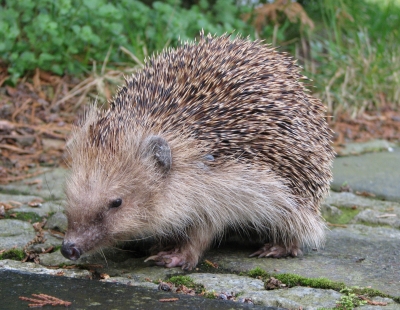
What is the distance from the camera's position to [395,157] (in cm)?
770

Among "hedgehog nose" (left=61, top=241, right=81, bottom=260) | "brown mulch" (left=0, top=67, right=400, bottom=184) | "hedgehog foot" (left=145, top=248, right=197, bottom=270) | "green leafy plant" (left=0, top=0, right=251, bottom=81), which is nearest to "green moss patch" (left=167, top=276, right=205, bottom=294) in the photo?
"hedgehog foot" (left=145, top=248, right=197, bottom=270)

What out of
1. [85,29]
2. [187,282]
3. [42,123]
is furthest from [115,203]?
[85,29]

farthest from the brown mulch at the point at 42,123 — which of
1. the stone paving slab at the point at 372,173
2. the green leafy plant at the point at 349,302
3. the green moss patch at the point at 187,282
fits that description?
the green leafy plant at the point at 349,302

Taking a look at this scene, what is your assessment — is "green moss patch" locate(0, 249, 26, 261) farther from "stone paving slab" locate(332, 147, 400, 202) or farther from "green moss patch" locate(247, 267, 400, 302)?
"stone paving slab" locate(332, 147, 400, 202)

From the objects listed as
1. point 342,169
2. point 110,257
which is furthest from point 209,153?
point 342,169

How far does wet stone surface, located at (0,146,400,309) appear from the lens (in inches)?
135

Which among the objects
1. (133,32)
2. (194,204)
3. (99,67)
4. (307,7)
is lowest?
(194,204)

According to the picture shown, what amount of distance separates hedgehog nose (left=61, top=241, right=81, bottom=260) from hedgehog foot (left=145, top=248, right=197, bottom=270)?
1.89 ft

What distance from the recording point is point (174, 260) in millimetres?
4113

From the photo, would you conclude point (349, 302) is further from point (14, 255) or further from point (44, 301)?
point (14, 255)

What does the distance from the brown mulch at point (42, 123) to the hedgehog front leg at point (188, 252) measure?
8.32 ft

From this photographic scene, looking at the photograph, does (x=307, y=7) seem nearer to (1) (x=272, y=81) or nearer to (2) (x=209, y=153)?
(1) (x=272, y=81)

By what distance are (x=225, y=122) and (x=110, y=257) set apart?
127cm

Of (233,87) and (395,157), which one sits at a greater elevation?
(233,87)
